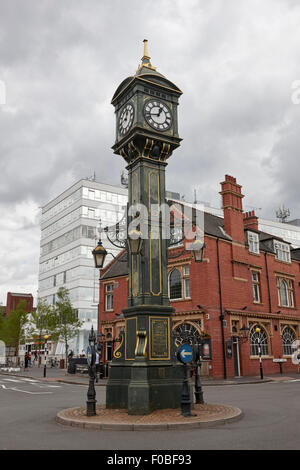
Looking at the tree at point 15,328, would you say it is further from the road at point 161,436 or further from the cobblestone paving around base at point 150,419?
the cobblestone paving around base at point 150,419

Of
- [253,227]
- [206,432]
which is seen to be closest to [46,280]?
[253,227]

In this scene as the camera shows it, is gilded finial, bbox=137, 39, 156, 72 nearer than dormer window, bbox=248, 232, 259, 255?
Yes

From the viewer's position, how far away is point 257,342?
30188 mm

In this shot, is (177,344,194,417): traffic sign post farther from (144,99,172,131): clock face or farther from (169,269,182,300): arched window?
(169,269,182,300): arched window

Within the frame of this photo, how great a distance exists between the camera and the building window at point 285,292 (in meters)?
33.8

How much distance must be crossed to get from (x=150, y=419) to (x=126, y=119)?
29.0 feet

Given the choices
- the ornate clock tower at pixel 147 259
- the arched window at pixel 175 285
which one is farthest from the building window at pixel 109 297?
the ornate clock tower at pixel 147 259

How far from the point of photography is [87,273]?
62281 millimetres

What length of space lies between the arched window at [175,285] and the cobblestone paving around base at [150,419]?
1794cm

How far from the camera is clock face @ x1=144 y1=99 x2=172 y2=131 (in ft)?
42.4

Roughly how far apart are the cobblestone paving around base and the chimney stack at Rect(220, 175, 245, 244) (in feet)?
67.6

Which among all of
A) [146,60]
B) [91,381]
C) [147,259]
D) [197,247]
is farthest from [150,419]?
[146,60]

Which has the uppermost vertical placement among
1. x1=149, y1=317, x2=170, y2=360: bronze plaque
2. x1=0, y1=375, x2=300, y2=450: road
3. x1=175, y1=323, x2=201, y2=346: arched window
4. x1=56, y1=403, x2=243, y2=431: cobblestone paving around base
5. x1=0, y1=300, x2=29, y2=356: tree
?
x1=0, y1=300, x2=29, y2=356: tree

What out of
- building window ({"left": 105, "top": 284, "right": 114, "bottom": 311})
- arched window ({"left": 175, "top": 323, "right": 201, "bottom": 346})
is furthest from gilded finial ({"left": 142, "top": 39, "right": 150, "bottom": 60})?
building window ({"left": 105, "top": 284, "right": 114, "bottom": 311})
